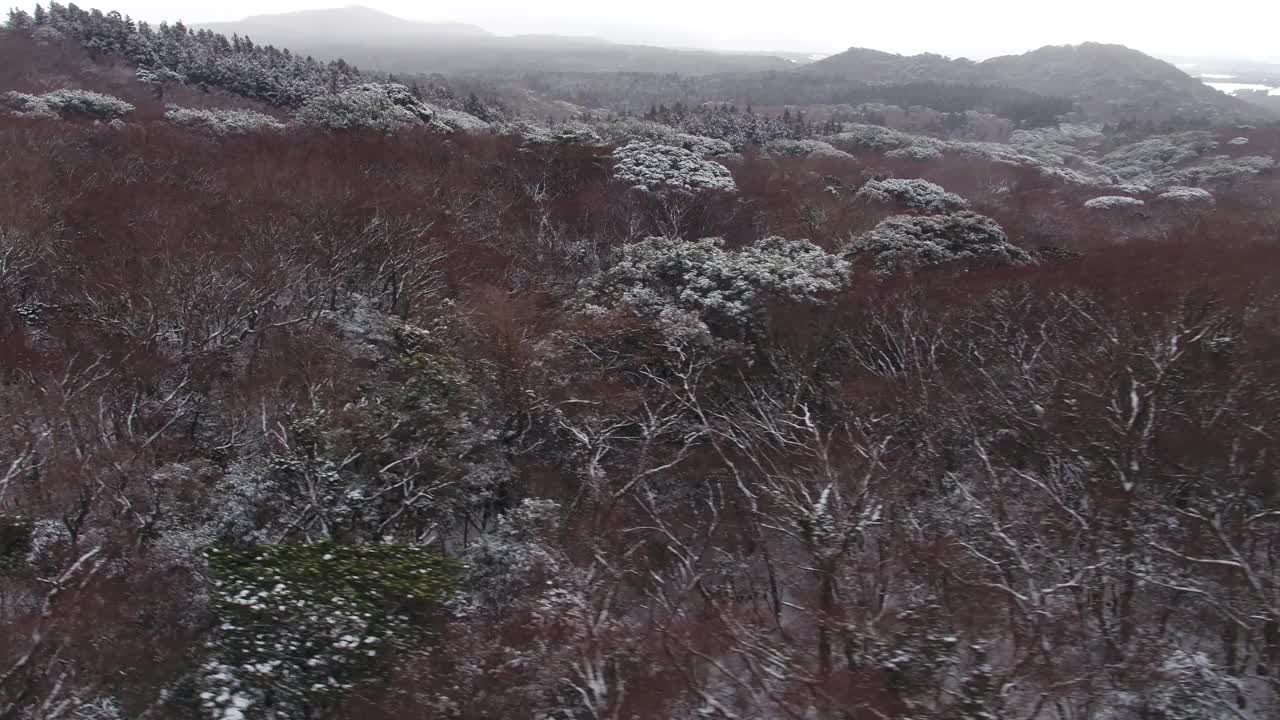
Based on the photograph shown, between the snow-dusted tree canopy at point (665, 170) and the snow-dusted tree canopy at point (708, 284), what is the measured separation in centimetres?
698

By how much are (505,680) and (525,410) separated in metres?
6.59

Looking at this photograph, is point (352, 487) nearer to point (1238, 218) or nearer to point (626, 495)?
point (626, 495)

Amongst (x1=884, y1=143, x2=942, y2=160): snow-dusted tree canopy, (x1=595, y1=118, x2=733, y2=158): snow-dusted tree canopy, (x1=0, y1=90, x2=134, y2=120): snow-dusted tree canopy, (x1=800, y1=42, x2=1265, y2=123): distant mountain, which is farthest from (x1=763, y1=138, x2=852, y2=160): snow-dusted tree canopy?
(x1=800, y1=42, x2=1265, y2=123): distant mountain

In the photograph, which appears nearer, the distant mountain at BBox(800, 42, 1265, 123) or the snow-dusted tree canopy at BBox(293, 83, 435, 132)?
the snow-dusted tree canopy at BBox(293, 83, 435, 132)

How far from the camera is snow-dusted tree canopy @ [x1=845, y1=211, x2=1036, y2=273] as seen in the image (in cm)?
1895

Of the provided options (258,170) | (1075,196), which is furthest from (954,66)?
(258,170)

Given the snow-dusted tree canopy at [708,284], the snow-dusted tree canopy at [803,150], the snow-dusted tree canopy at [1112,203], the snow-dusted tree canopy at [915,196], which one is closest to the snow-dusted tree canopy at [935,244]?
the snow-dusted tree canopy at [708,284]

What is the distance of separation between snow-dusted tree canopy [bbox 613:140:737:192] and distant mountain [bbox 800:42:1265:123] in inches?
3653

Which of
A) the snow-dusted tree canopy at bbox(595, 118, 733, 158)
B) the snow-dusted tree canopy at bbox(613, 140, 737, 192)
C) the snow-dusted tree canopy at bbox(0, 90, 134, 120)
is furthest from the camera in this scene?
the snow-dusted tree canopy at bbox(595, 118, 733, 158)

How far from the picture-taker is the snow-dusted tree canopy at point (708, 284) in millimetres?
16203

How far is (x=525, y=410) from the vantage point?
13.5m

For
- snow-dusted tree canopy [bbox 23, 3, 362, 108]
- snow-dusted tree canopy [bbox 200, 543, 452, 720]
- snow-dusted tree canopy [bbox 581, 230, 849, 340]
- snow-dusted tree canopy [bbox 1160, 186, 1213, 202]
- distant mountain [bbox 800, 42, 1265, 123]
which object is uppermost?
distant mountain [bbox 800, 42, 1265, 123]

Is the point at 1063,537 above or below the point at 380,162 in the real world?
below

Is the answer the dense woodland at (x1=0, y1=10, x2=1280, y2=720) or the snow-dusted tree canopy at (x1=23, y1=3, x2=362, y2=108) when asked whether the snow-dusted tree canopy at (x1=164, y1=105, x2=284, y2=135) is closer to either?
the dense woodland at (x1=0, y1=10, x2=1280, y2=720)
